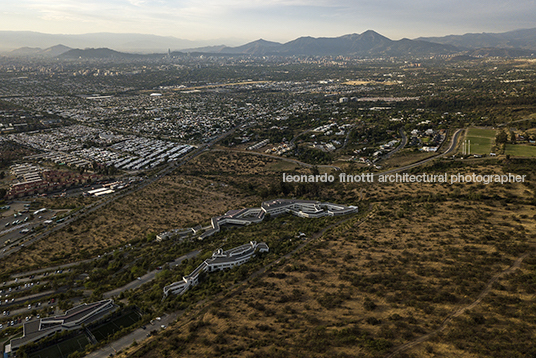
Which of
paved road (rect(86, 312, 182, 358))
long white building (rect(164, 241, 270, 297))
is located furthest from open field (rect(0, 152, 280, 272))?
paved road (rect(86, 312, 182, 358))

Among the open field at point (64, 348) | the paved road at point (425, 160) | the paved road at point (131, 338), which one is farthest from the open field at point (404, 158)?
the open field at point (64, 348)

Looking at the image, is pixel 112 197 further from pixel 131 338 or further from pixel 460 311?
pixel 460 311

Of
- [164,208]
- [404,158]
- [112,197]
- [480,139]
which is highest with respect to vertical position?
[480,139]

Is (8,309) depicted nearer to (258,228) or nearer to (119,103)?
(258,228)

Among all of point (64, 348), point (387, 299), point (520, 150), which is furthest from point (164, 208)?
point (520, 150)

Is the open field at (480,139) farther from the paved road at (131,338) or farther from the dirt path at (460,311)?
the paved road at (131,338)

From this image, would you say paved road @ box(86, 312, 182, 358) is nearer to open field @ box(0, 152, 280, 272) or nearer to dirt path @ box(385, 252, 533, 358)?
dirt path @ box(385, 252, 533, 358)
